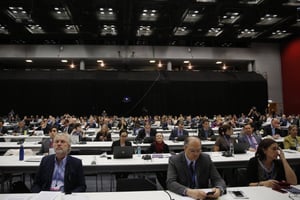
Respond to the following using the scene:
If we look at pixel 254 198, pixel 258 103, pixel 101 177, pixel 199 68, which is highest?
pixel 199 68

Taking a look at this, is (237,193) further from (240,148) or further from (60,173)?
(240,148)

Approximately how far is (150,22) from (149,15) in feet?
4.08

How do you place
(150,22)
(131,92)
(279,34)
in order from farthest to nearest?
(131,92) < (279,34) < (150,22)

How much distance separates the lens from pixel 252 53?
22641 mm

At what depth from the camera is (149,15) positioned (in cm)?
1530

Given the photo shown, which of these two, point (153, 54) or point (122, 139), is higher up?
point (153, 54)

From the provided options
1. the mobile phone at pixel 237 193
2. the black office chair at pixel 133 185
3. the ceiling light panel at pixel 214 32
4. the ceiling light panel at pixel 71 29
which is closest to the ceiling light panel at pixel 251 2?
the ceiling light panel at pixel 214 32

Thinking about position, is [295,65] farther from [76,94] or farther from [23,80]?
[23,80]

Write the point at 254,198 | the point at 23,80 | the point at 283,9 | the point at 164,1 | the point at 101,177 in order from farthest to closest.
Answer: the point at 23,80, the point at 283,9, the point at 164,1, the point at 101,177, the point at 254,198

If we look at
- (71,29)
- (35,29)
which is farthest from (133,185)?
(35,29)

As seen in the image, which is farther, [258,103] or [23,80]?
[258,103]

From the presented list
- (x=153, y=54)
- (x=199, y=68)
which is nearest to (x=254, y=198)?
(x=153, y=54)

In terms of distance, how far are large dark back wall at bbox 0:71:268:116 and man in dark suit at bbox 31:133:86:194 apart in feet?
56.6

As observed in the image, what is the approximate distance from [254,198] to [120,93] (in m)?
18.3
